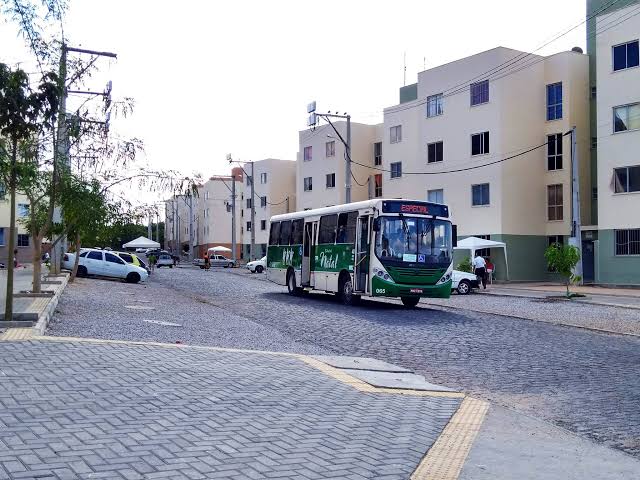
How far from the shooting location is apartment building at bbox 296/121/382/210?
201 feet

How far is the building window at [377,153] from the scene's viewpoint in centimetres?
6166

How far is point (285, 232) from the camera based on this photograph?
91.0 ft

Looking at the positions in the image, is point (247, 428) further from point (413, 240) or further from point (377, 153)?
point (377, 153)

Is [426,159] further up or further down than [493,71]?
further down

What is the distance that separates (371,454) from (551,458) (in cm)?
166

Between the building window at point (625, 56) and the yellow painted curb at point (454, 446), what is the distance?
33203 mm

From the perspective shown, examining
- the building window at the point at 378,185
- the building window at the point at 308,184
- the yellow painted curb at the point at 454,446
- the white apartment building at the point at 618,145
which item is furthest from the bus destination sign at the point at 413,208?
the building window at the point at 308,184

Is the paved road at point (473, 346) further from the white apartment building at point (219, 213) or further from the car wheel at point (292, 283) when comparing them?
the white apartment building at point (219, 213)

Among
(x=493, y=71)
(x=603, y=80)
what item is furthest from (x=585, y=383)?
(x=493, y=71)

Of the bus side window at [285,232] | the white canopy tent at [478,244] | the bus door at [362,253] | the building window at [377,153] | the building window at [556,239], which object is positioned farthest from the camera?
the building window at [377,153]

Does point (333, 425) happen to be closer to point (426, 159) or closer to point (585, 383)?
point (585, 383)

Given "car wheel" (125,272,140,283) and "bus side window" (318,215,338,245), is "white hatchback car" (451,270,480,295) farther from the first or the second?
"car wheel" (125,272,140,283)

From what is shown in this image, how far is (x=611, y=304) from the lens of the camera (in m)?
24.8

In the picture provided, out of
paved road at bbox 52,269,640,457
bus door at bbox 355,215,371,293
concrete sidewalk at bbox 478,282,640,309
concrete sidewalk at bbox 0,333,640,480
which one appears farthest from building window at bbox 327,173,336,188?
concrete sidewalk at bbox 0,333,640,480
